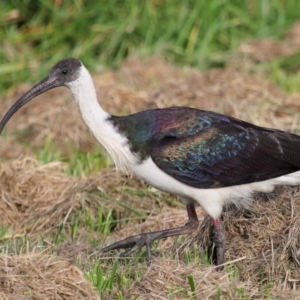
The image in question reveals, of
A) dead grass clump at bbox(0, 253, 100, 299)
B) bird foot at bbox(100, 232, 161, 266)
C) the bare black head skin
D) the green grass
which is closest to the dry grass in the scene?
dead grass clump at bbox(0, 253, 100, 299)

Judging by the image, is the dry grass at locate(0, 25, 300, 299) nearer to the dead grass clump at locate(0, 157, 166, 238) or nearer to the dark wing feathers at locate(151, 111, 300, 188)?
the dead grass clump at locate(0, 157, 166, 238)

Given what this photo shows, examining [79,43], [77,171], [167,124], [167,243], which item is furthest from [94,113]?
[79,43]

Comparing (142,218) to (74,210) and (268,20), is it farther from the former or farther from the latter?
(268,20)

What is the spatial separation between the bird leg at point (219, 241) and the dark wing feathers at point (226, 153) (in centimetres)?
27

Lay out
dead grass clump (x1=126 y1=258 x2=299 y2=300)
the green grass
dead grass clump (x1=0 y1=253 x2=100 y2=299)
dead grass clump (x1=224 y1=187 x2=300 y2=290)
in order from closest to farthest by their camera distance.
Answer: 1. dead grass clump (x1=0 y1=253 x2=100 y2=299)
2. dead grass clump (x1=126 y1=258 x2=299 y2=300)
3. dead grass clump (x1=224 y1=187 x2=300 y2=290)
4. the green grass

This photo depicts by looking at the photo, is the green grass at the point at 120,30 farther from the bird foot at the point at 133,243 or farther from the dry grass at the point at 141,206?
the bird foot at the point at 133,243

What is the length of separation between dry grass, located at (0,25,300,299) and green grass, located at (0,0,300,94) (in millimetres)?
502

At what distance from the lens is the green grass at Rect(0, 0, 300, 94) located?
12.8 m

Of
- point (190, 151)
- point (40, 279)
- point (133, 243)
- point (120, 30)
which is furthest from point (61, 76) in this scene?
point (120, 30)

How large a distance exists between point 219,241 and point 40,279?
55.0 inches

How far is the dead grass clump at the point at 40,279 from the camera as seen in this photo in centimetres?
578

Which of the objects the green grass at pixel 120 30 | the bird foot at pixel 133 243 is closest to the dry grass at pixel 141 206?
the bird foot at pixel 133 243

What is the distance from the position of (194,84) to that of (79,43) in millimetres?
2222

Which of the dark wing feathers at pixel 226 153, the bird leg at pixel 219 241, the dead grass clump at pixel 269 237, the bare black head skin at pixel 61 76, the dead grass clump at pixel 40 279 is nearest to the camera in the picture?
the dead grass clump at pixel 40 279
